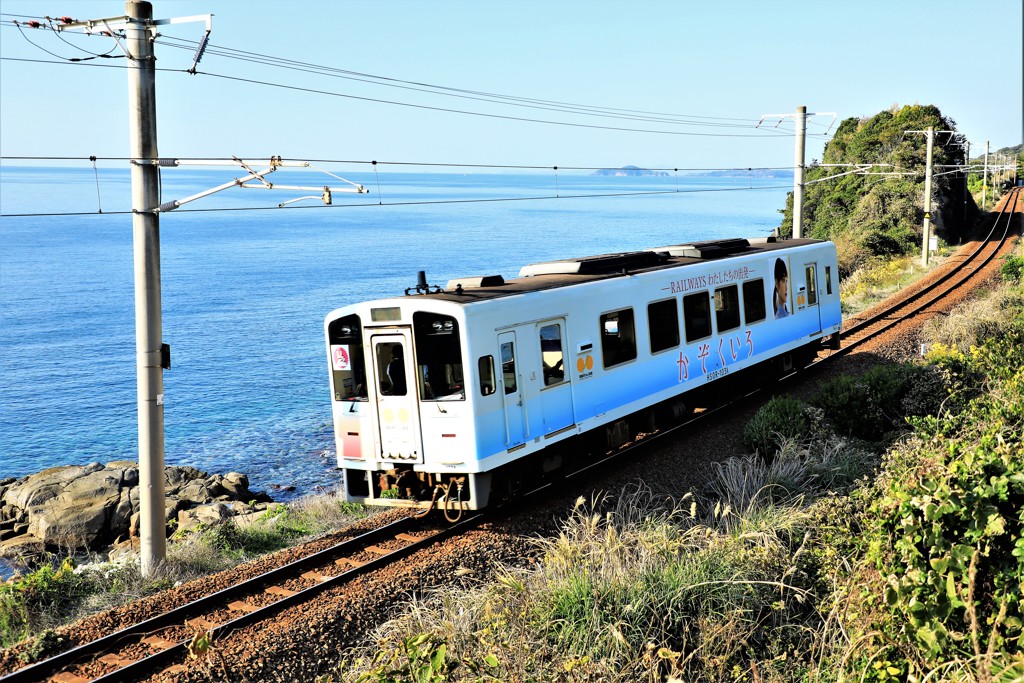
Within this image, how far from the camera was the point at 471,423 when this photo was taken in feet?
35.3

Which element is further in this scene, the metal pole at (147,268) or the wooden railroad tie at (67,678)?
the metal pole at (147,268)

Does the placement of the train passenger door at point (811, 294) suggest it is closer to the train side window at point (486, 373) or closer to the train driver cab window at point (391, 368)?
the train side window at point (486, 373)

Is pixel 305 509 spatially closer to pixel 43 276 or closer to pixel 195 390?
pixel 195 390

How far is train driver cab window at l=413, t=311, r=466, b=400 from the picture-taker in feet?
35.6

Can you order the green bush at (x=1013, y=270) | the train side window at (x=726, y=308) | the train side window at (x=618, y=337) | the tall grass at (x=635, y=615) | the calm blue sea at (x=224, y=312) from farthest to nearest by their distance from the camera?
the green bush at (x=1013, y=270) < the calm blue sea at (x=224, y=312) < the train side window at (x=726, y=308) < the train side window at (x=618, y=337) < the tall grass at (x=635, y=615)

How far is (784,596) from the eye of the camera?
767 cm

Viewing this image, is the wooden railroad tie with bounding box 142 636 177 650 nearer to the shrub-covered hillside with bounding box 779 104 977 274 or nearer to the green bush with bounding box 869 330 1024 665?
the green bush with bounding box 869 330 1024 665

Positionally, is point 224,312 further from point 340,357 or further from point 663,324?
point 340,357

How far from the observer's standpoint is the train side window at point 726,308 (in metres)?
15.9

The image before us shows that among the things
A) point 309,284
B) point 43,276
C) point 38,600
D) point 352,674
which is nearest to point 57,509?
point 38,600

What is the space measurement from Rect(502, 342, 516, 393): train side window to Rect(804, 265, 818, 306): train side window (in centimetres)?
1025

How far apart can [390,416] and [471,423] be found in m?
1.25

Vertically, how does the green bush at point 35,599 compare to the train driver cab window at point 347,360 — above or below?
below

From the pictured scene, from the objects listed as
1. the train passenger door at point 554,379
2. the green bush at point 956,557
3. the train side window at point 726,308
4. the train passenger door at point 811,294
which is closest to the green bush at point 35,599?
the train passenger door at point 554,379
